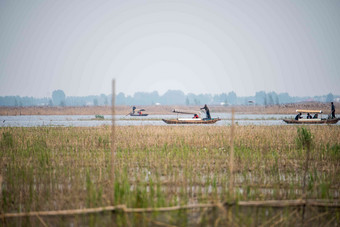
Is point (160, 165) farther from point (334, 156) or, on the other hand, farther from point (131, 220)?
point (334, 156)

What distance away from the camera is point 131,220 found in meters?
5.83

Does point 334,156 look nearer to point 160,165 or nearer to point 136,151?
point 160,165

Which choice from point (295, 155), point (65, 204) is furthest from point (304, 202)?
point (295, 155)

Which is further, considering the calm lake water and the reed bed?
the calm lake water

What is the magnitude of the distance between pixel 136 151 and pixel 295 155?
6.33m

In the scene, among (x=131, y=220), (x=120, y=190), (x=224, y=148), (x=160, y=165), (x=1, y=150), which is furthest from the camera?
(x=224, y=148)

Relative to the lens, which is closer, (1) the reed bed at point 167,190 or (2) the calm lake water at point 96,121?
(1) the reed bed at point 167,190

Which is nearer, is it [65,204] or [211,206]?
[211,206]

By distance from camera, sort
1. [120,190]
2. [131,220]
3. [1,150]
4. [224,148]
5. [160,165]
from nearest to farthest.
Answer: [131,220] < [120,190] < [160,165] < [1,150] < [224,148]

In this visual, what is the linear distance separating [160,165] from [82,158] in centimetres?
304

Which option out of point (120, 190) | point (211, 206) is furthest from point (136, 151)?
point (211, 206)

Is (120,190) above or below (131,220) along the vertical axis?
above

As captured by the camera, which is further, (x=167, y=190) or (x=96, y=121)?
(x=96, y=121)

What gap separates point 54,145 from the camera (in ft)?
49.6
